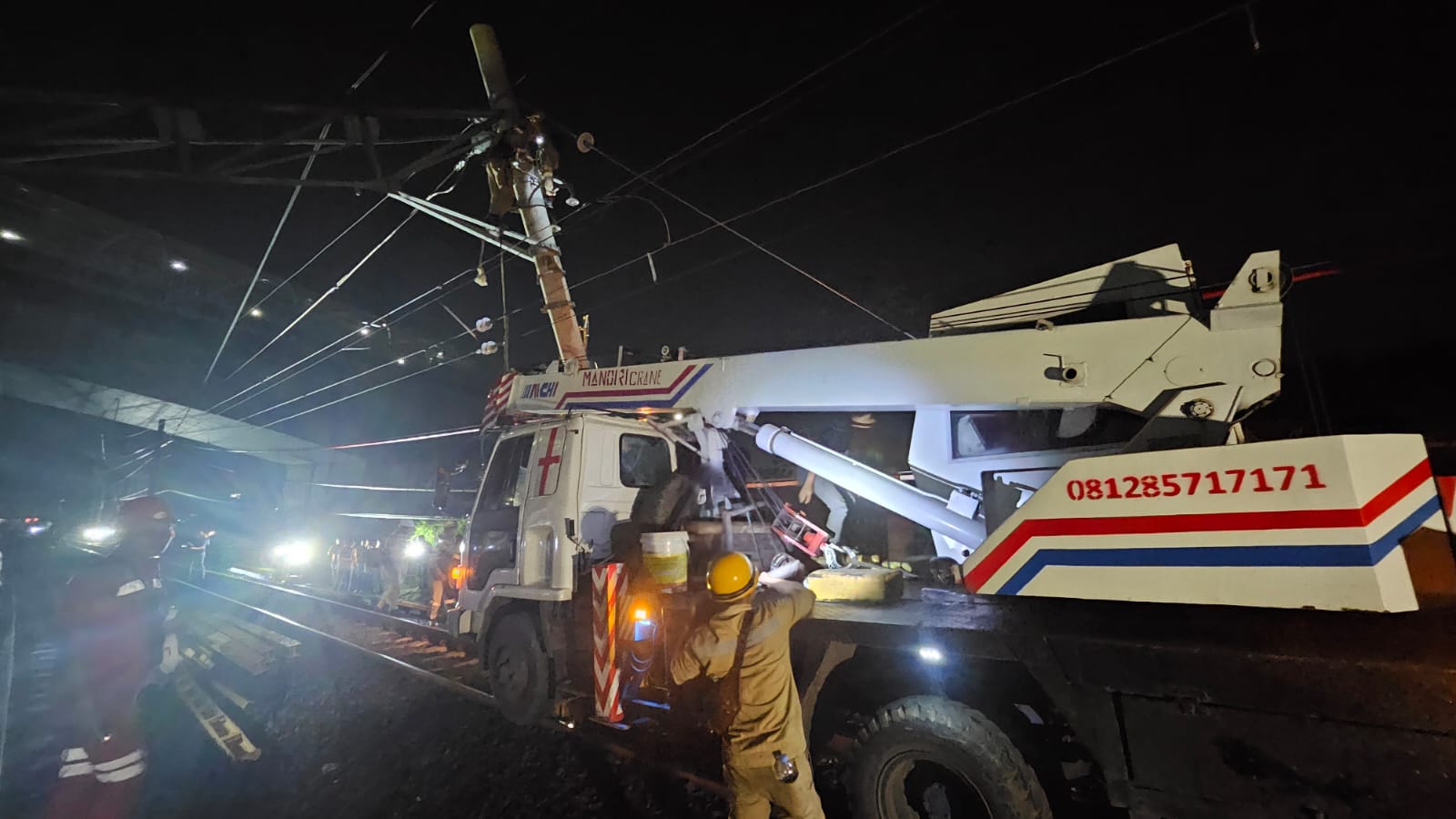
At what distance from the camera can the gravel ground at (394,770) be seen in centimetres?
425

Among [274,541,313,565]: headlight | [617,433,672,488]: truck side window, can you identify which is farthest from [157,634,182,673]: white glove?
[274,541,313,565]: headlight

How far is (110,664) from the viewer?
14.3 ft

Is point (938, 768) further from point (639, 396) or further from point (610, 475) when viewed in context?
point (639, 396)

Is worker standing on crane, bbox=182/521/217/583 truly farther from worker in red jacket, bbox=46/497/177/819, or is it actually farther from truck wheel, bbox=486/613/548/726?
truck wheel, bbox=486/613/548/726

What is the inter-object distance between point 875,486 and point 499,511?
355 centimetres

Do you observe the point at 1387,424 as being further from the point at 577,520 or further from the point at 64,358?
the point at 64,358

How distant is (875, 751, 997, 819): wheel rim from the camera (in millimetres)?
3047

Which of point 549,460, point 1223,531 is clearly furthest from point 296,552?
point 1223,531

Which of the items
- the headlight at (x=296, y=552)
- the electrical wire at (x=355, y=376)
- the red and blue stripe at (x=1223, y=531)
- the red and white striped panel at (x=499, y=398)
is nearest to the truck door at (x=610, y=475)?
the red and white striped panel at (x=499, y=398)

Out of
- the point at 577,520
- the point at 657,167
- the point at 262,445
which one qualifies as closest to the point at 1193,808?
the point at 577,520

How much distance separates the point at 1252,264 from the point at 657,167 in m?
5.88

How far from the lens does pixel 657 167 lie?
7.12 metres

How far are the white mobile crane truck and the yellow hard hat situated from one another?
0.56 metres

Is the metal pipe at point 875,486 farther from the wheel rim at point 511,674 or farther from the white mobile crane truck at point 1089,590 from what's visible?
the wheel rim at point 511,674
